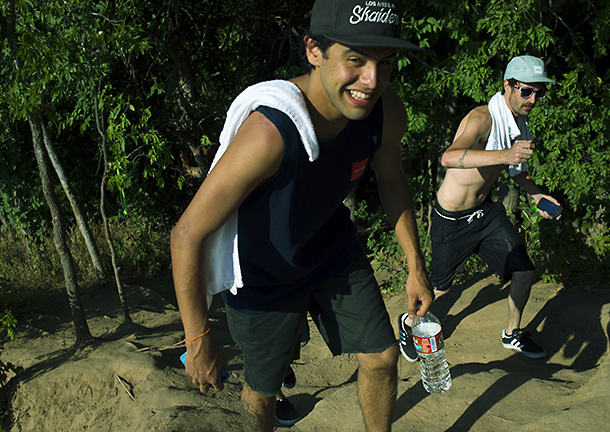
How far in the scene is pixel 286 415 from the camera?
11.0 feet

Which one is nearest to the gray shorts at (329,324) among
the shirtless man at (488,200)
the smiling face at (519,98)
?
the shirtless man at (488,200)

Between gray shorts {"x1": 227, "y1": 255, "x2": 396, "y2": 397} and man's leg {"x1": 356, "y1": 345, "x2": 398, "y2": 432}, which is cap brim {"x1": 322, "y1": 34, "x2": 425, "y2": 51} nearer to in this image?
gray shorts {"x1": 227, "y1": 255, "x2": 396, "y2": 397}

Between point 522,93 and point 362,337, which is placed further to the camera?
point 522,93

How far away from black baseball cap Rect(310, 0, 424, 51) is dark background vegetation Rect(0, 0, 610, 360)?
9.50ft

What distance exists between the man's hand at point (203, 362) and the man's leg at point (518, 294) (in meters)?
2.89

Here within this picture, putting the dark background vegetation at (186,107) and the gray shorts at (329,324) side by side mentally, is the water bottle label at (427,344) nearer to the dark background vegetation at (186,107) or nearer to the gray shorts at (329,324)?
the gray shorts at (329,324)

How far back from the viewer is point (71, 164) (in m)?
8.21

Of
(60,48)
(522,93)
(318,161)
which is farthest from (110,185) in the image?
(522,93)

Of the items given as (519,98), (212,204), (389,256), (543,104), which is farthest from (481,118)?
(389,256)

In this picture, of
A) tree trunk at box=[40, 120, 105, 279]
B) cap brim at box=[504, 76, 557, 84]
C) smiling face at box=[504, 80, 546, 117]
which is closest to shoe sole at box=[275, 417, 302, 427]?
smiling face at box=[504, 80, 546, 117]

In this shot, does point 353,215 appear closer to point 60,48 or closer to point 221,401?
point 221,401

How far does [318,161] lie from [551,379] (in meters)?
2.65

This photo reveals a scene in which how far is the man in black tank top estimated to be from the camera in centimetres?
175

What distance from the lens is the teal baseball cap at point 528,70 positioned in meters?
3.59
